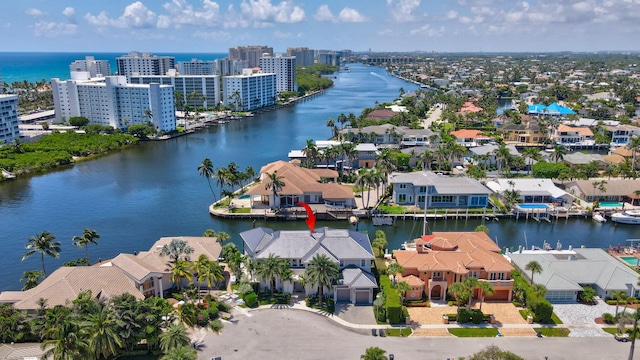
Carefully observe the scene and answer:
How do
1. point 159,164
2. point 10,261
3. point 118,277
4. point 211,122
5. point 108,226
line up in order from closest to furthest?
point 118,277 → point 10,261 → point 108,226 → point 159,164 → point 211,122

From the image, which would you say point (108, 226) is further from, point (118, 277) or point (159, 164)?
point (159, 164)

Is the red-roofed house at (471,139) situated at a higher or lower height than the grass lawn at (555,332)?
higher

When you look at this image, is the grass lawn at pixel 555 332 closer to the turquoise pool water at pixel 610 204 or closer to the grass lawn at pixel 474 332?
the grass lawn at pixel 474 332

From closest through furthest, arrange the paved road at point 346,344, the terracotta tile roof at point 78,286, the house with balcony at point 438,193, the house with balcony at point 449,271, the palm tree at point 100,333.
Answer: the palm tree at point 100,333 → the paved road at point 346,344 → the terracotta tile roof at point 78,286 → the house with balcony at point 449,271 → the house with balcony at point 438,193

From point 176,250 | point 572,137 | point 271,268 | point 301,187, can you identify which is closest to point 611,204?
point 301,187

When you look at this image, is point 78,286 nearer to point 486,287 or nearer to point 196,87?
point 486,287

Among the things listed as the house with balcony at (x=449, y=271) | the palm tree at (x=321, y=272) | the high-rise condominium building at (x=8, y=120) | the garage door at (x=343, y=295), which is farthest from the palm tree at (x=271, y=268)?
the high-rise condominium building at (x=8, y=120)

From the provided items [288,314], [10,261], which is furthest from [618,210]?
[10,261]

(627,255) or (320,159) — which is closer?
(627,255)

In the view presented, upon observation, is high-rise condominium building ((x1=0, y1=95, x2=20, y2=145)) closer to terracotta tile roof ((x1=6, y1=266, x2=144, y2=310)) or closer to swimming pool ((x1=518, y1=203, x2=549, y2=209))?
terracotta tile roof ((x1=6, y1=266, x2=144, y2=310))
